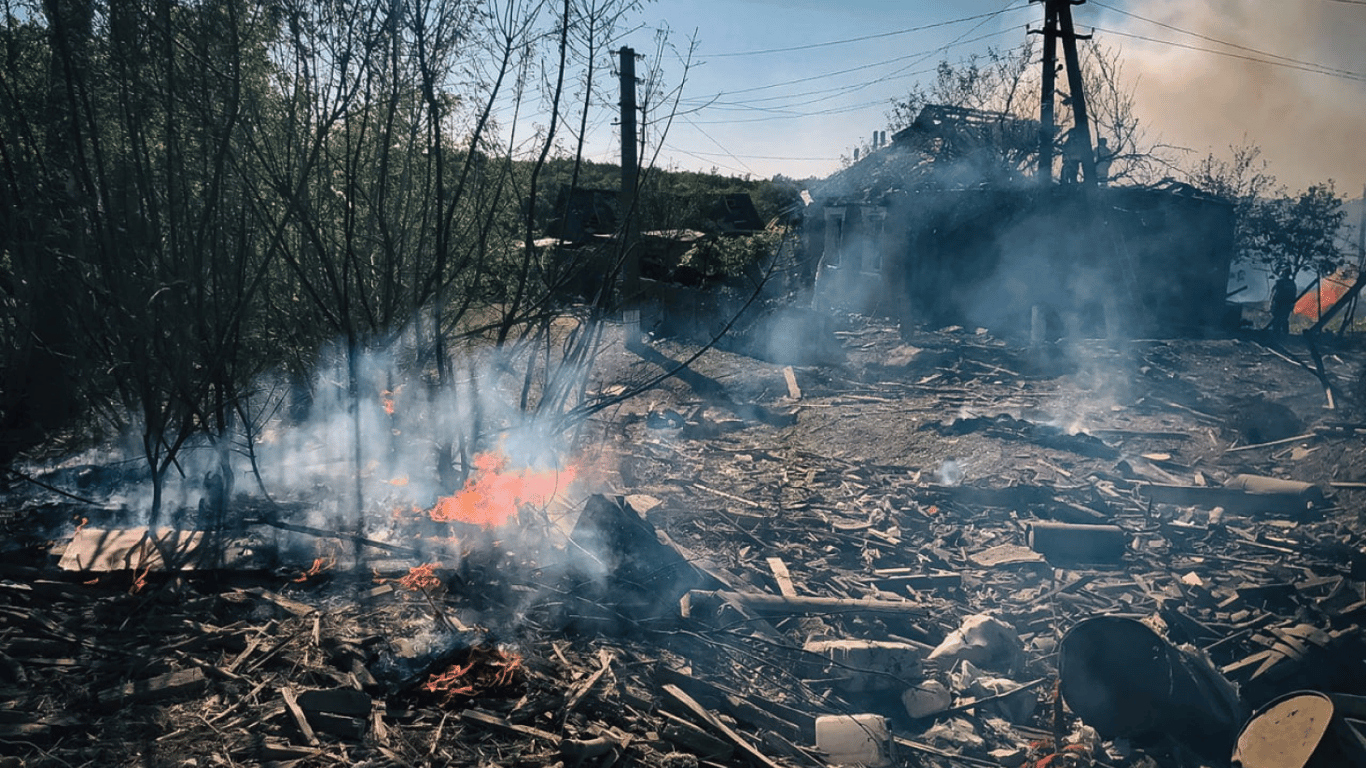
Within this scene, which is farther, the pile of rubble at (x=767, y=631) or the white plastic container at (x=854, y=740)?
the white plastic container at (x=854, y=740)

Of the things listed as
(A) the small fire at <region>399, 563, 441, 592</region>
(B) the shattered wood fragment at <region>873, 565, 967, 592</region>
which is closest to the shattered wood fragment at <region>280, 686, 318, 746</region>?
(A) the small fire at <region>399, 563, 441, 592</region>

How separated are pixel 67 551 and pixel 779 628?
498 centimetres

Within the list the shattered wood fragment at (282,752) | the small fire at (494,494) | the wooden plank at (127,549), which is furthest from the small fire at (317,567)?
the shattered wood fragment at (282,752)

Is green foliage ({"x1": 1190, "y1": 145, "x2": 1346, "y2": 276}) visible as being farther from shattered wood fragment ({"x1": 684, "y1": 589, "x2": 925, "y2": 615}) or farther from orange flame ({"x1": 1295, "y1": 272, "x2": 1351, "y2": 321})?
shattered wood fragment ({"x1": 684, "y1": 589, "x2": 925, "y2": 615})

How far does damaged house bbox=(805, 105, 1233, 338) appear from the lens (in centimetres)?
1927

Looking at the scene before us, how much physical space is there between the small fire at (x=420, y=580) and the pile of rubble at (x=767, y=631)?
0.02 meters

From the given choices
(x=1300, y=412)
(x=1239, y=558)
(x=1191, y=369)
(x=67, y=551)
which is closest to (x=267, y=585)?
(x=67, y=551)

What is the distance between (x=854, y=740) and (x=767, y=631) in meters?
1.33

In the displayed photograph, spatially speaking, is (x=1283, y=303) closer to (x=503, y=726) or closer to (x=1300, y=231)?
(x=1300, y=231)

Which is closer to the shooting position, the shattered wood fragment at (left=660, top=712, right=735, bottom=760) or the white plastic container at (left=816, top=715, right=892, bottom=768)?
the shattered wood fragment at (left=660, top=712, right=735, bottom=760)

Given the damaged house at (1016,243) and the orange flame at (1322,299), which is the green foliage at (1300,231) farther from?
the damaged house at (1016,243)

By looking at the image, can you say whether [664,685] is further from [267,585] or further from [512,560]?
[267,585]

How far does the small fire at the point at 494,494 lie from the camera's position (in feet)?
19.4

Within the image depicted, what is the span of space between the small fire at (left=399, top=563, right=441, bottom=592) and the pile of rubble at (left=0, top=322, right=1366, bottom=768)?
0.07 ft
